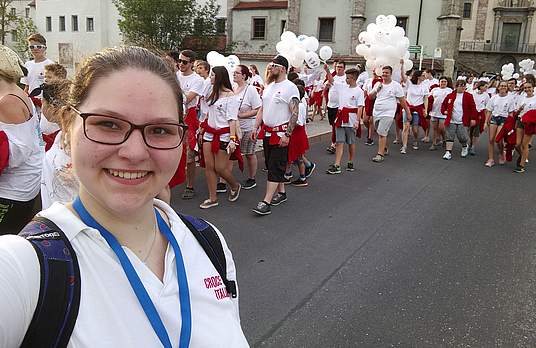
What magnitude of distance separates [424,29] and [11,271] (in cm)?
3433

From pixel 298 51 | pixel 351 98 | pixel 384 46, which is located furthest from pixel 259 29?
pixel 351 98

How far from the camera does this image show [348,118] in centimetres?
863

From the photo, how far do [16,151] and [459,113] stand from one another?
385 inches

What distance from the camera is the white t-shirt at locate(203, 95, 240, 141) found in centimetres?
609

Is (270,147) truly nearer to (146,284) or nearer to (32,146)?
(32,146)

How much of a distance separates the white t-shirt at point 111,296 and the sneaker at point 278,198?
5.00 meters

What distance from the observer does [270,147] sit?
623 centimetres

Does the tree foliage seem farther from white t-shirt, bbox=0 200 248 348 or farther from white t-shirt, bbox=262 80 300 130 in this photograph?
white t-shirt, bbox=0 200 248 348

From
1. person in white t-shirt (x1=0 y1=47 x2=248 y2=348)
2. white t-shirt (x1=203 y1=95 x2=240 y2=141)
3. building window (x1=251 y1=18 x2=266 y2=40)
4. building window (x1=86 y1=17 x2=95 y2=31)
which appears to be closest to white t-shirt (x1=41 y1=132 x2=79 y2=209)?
person in white t-shirt (x1=0 y1=47 x2=248 y2=348)

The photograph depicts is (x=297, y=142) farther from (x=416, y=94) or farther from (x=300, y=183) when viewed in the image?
(x=416, y=94)

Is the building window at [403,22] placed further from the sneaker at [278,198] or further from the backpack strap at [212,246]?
the backpack strap at [212,246]

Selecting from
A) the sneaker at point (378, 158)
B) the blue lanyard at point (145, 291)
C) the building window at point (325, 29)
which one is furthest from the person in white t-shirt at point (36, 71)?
the building window at point (325, 29)

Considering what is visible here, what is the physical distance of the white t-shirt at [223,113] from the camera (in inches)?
240

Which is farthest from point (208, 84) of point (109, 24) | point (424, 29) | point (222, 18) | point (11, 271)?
point (109, 24)
